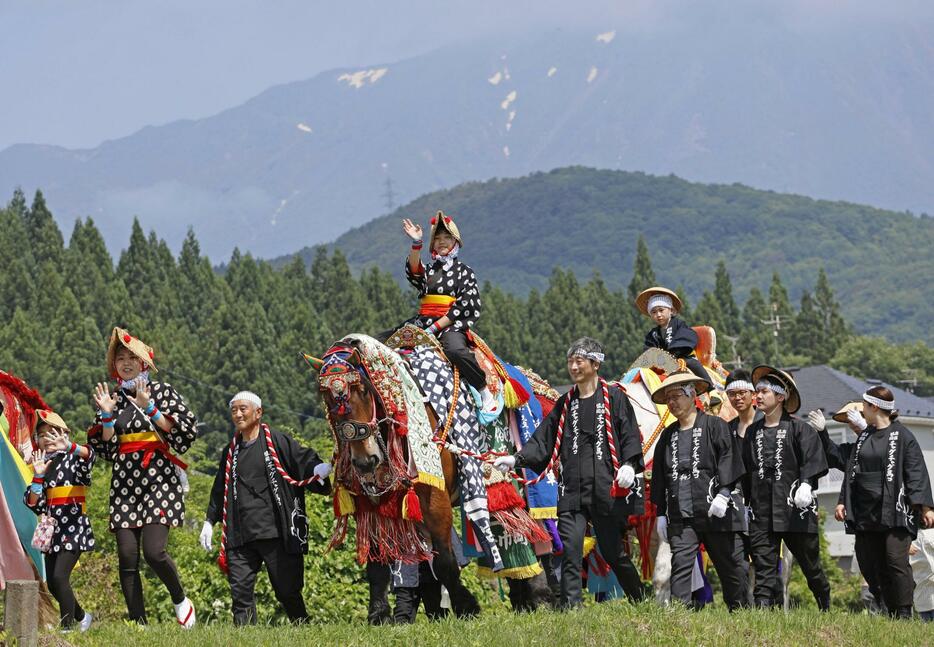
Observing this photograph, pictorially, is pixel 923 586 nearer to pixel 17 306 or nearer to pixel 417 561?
pixel 417 561

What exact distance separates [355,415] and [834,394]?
48.4m

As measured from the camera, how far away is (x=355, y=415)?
42.8ft

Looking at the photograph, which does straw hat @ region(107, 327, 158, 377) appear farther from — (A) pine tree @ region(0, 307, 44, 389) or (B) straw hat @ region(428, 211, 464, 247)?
(A) pine tree @ region(0, 307, 44, 389)

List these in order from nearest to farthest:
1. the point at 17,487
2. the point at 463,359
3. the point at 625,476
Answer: the point at 625,476
the point at 463,359
the point at 17,487

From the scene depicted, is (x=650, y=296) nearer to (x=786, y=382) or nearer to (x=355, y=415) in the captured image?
(x=786, y=382)

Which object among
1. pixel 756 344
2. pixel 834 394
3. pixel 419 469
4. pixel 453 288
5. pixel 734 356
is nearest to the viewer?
pixel 419 469

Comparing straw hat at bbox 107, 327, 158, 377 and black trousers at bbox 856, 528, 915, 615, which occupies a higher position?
straw hat at bbox 107, 327, 158, 377

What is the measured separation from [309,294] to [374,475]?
9798cm

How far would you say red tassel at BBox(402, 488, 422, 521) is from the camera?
13219mm

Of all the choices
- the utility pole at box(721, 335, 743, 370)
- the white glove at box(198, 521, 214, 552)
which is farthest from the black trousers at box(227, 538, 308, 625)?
the utility pole at box(721, 335, 743, 370)

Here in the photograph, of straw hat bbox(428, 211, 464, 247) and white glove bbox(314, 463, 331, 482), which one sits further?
straw hat bbox(428, 211, 464, 247)

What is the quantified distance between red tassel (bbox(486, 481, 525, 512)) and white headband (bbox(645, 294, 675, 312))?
126 inches

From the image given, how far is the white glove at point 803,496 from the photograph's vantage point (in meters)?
13.5

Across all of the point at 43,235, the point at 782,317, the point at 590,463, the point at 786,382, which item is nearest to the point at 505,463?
the point at 590,463
